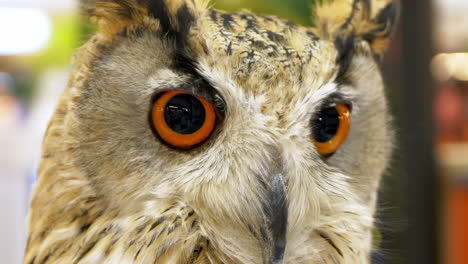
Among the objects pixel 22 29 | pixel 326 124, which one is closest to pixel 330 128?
pixel 326 124

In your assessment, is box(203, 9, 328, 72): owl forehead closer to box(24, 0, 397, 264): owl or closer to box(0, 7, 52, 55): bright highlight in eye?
box(24, 0, 397, 264): owl

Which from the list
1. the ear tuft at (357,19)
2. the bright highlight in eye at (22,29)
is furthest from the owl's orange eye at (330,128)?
the bright highlight in eye at (22,29)

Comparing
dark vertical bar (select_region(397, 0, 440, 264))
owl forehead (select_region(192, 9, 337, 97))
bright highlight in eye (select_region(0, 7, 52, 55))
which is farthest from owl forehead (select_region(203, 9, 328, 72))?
dark vertical bar (select_region(397, 0, 440, 264))

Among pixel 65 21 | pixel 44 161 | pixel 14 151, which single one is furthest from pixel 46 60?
pixel 14 151

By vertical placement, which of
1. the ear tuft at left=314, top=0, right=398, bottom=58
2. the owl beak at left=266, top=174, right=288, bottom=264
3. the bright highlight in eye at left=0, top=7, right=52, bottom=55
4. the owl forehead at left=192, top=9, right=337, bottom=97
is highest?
the bright highlight in eye at left=0, top=7, right=52, bottom=55

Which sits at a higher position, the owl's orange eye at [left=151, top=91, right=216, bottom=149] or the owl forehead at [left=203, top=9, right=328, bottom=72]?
the owl forehead at [left=203, top=9, right=328, bottom=72]

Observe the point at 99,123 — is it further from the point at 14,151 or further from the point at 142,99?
the point at 14,151
